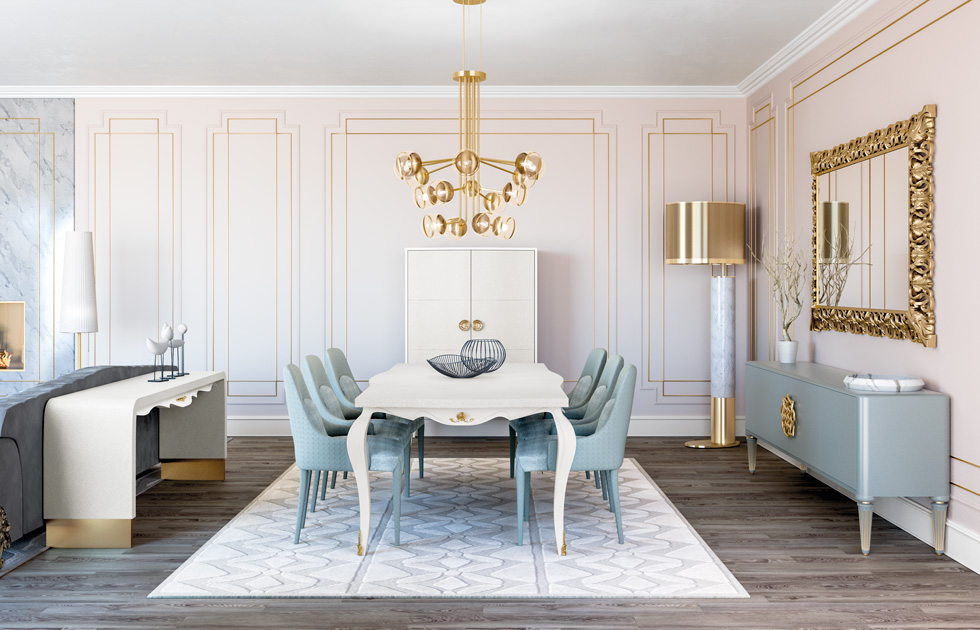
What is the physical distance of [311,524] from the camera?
390cm

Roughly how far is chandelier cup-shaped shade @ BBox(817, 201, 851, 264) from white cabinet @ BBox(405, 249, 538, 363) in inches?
80.6

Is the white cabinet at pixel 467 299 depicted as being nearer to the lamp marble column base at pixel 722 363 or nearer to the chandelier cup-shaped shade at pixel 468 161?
the lamp marble column base at pixel 722 363

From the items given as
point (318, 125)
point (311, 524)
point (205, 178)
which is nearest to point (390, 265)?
point (318, 125)

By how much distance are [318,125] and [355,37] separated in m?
1.44

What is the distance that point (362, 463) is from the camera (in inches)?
135

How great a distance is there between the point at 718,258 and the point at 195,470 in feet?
13.1

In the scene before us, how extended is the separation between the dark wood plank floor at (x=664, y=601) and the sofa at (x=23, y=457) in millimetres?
217

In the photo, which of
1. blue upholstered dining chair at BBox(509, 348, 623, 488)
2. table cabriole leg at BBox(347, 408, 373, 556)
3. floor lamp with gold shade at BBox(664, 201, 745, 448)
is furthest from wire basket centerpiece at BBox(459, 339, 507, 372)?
floor lamp with gold shade at BBox(664, 201, 745, 448)

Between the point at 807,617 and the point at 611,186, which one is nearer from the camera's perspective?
the point at 807,617

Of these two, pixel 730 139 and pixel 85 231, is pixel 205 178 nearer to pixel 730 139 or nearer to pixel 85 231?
pixel 85 231

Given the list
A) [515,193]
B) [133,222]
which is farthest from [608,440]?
[133,222]

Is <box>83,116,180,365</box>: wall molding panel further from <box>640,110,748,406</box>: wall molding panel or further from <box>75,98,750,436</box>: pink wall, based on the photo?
<box>640,110,748,406</box>: wall molding panel

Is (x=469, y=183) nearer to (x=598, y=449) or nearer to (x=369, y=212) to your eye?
(x=598, y=449)

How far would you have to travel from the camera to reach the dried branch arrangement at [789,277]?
5.05 m
